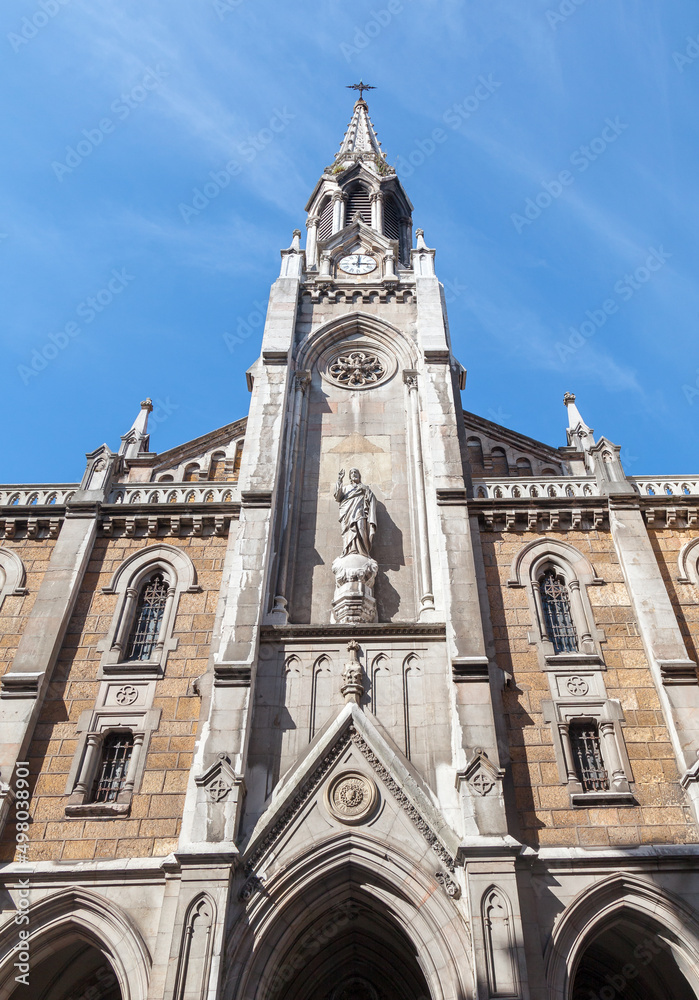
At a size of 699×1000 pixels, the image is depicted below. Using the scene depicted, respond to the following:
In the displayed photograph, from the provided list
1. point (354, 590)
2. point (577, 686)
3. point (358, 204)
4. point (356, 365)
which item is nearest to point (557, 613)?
point (577, 686)

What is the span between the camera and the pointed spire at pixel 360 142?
35406mm

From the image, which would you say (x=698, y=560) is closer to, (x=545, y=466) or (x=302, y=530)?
(x=545, y=466)

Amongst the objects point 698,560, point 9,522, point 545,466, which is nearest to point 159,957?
point 9,522

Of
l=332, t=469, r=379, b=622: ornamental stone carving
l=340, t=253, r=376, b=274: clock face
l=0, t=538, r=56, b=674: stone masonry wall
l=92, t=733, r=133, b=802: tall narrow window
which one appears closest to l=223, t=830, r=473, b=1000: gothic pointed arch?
l=92, t=733, r=133, b=802: tall narrow window

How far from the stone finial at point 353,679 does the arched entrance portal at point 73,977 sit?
6556mm

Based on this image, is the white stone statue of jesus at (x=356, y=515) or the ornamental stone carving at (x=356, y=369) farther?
the ornamental stone carving at (x=356, y=369)

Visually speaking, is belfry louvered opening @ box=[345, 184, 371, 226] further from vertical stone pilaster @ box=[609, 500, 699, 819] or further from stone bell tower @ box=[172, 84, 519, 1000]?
vertical stone pilaster @ box=[609, 500, 699, 819]

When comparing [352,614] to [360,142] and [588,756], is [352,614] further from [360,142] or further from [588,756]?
[360,142]

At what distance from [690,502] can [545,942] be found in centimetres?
1136

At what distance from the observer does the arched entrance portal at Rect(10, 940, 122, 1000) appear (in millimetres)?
15461

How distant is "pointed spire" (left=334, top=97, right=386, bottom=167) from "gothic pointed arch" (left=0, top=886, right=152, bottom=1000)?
1145 inches

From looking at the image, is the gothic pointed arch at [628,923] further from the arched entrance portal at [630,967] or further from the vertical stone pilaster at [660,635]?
the vertical stone pilaster at [660,635]

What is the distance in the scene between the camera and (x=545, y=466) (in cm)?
2477

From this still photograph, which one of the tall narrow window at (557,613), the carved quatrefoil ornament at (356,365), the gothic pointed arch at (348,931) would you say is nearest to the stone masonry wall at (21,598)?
the gothic pointed arch at (348,931)
